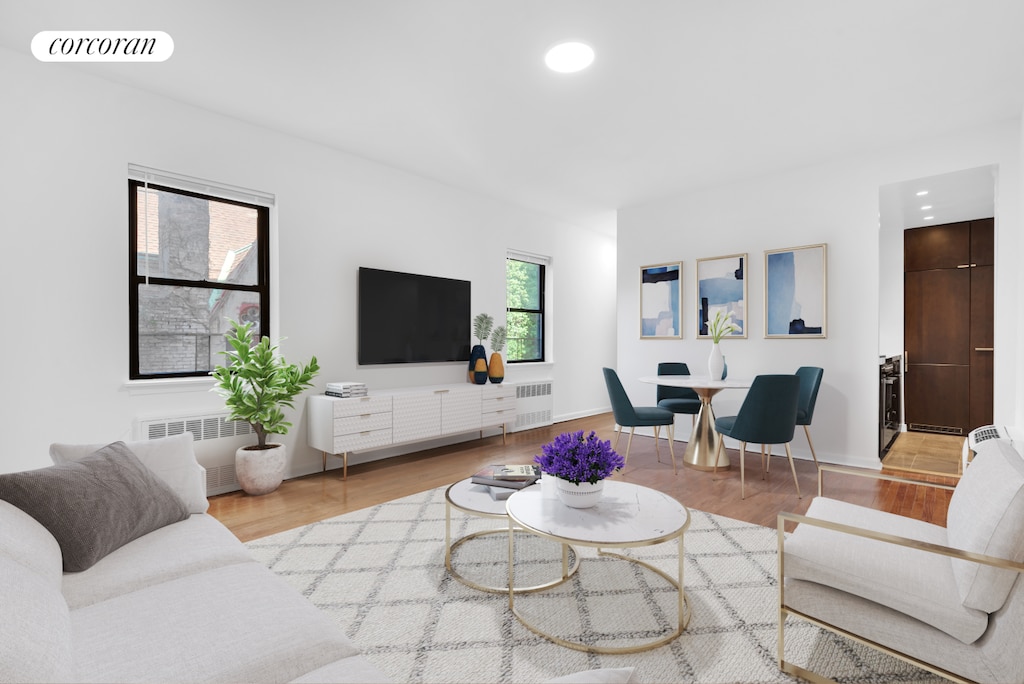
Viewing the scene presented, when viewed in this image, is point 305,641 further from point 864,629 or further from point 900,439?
point 900,439

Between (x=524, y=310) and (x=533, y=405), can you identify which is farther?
(x=524, y=310)

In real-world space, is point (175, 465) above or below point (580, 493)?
above

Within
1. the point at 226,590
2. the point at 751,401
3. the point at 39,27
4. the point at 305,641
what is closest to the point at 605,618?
the point at 305,641

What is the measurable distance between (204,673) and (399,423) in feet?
10.4

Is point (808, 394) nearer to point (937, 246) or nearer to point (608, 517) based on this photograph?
point (608, 517)

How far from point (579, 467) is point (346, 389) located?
2.53 m

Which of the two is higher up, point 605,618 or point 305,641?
point 305,641

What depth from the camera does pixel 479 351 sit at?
5246mm

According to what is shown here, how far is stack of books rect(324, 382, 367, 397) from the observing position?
3.95 metres

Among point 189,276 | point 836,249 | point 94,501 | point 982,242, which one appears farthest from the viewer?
point 982,242

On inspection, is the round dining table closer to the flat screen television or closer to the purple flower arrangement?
the flat screen television

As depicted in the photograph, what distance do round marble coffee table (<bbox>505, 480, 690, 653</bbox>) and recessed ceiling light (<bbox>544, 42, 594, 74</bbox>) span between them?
2.29 meters

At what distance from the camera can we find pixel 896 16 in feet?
8.06

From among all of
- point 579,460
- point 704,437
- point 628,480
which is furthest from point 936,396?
point 579,460
